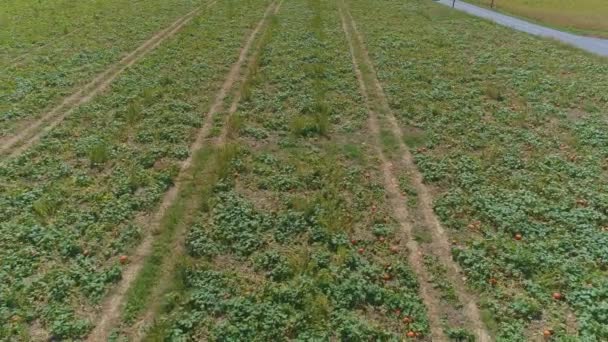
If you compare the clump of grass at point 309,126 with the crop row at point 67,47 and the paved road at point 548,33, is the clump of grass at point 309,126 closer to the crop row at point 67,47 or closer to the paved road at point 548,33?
the crop row at point 67,47

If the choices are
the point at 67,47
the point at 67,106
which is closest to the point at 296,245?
the point at 67,106

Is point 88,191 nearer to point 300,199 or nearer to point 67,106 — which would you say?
point 300,199

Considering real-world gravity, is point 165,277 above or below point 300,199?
below

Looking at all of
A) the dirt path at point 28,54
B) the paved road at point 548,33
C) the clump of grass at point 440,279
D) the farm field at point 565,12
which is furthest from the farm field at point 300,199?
the farm field at point 565,12

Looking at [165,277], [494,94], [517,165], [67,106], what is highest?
[494,94]

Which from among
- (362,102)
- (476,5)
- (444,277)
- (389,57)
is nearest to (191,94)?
(362,102)

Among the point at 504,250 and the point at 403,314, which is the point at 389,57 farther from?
the point at 403,314

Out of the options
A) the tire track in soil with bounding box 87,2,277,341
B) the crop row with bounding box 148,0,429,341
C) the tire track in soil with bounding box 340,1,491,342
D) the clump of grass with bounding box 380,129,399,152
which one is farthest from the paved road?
the tire track in soil with bounding box 87,2,277,341
